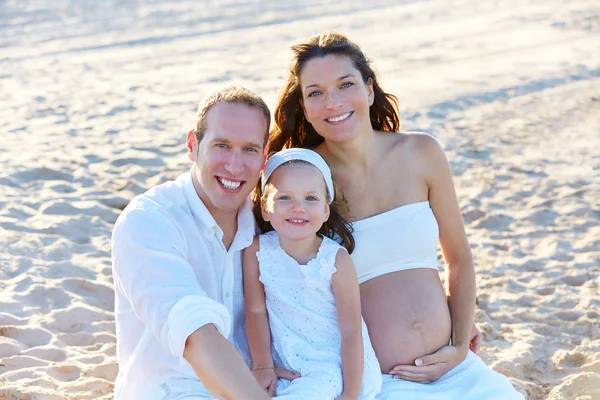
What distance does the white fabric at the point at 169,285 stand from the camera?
2.95 m

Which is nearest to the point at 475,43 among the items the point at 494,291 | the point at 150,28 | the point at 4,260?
A: the point at 150,28

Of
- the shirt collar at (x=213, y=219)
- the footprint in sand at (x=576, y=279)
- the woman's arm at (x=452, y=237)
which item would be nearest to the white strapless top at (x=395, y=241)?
the woman's arm at (x=452, y=237)

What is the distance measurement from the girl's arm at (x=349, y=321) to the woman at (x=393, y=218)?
0.26 metres

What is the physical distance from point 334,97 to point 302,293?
0.94 m

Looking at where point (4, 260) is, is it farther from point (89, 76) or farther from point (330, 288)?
point (89, 76)

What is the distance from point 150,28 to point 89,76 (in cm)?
470

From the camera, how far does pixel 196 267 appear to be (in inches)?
131

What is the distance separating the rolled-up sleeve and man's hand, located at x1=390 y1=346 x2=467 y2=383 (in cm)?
88

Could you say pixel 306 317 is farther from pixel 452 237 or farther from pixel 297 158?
pixel 452 237

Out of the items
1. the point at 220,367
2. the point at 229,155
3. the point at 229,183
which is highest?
the point at 229,155

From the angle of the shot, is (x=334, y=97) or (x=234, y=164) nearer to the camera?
(x=234, y=164)

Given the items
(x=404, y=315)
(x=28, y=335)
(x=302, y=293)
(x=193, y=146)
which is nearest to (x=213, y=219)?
(x=193, y=146)

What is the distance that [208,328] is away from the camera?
2.93 m

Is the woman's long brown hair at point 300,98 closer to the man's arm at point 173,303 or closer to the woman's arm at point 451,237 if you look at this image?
the woman's arm at point 451,237
